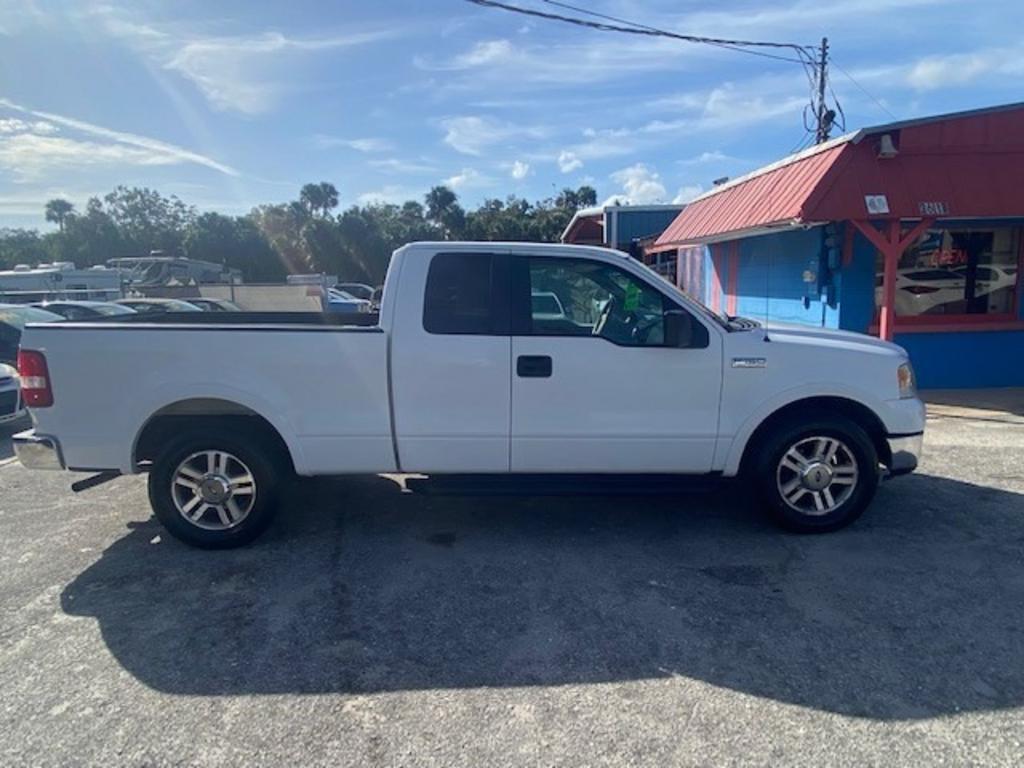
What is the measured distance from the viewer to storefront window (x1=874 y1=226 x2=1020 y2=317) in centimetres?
1014

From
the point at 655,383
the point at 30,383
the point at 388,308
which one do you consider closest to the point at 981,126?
the point at 655,383

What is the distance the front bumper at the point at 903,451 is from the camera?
4641 mm

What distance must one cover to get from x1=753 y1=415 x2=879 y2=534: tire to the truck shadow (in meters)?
Result: 0.17

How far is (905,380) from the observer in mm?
4680

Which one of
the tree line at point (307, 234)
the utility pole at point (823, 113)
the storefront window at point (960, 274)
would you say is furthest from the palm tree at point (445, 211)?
the storefront window at point (960, 274)

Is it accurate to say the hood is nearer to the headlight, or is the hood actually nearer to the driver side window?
the headlight

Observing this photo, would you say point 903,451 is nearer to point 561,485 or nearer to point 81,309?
point 561,485

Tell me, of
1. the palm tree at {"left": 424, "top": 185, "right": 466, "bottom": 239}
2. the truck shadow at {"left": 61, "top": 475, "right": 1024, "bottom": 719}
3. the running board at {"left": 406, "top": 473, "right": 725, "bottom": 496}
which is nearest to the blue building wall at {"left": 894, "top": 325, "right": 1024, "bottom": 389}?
the truck shadow at {"left": 61, "top": 475, "right": 1024, "bottom": 719}

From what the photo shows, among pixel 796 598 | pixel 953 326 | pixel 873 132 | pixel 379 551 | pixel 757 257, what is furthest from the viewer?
pixel 757 257

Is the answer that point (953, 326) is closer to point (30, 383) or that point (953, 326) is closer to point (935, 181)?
point (935, 181)

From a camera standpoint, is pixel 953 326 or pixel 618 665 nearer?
pixel 618 665

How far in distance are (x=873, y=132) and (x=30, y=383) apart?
9725 mm

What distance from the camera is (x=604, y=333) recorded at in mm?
4465

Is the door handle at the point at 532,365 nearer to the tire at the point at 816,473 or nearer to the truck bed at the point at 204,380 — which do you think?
the truck bed at the point at 204,380
